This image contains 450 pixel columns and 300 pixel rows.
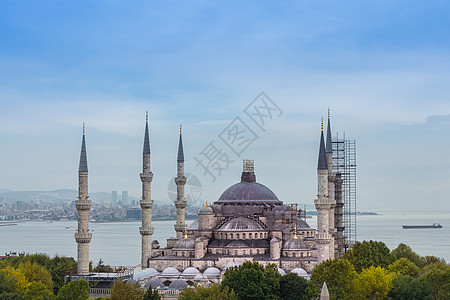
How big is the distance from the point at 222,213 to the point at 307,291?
50.3 feet

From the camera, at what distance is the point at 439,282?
3033 centimetres

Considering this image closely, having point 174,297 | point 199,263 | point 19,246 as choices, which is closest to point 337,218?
point 199,263

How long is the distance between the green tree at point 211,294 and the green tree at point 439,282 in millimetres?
10089

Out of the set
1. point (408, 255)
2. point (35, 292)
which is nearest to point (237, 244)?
point (35, 292)

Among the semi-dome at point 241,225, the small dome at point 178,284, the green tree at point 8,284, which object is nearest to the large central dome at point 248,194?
the semi-dome at point 241,225

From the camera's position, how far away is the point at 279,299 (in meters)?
29.1

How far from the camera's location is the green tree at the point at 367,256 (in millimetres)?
37531

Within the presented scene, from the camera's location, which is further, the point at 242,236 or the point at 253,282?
the point at 242,236

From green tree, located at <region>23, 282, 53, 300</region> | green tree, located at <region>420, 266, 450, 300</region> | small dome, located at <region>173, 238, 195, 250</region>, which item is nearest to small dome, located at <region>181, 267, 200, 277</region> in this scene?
small dome, located at <region>173, 238, 195, 250</region>

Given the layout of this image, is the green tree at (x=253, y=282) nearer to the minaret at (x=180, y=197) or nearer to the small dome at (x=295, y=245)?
the small dome at (x=295, y=245)

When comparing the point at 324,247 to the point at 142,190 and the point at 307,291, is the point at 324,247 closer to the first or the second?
the point at 307,291

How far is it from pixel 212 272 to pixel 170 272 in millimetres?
2553

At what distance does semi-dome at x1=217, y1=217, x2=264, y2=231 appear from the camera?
130 feet

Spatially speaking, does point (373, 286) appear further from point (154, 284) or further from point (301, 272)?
point (154, 284)
